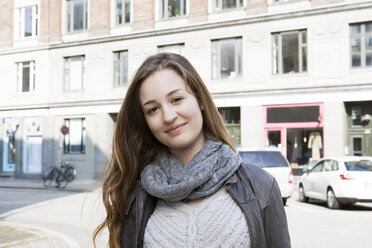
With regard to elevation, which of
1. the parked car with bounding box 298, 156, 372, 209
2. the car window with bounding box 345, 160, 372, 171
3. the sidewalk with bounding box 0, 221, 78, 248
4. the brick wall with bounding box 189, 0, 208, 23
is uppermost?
the brick wall with bounding box 189, 0, 208, 23

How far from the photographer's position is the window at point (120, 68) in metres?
Result: 26.2

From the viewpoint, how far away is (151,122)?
218 centimetres

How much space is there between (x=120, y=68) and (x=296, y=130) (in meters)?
10.6

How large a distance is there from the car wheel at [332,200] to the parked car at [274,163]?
1084 millimetres

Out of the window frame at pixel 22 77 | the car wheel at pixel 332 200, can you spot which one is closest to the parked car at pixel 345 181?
the car wheel at pixel 332 200

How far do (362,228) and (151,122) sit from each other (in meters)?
8.30

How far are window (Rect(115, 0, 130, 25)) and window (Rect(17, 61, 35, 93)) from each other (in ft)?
Result: 21.7

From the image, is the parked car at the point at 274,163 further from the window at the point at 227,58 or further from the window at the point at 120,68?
the window at the point at 120,68

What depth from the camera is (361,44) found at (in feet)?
66.0

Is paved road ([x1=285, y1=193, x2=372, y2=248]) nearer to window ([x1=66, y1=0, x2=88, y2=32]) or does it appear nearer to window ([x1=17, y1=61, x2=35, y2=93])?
window ([x1=66, y1=0, x2=88, y2=32])

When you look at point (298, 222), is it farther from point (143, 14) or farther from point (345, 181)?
point (143, 14)

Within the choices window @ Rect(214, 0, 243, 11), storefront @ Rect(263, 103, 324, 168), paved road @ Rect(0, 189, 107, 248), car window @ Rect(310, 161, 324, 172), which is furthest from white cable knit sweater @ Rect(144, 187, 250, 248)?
window @ Rect(214, 0, 243, 11)

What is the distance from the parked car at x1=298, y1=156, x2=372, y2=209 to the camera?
12023 mm

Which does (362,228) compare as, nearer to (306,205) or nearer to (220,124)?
(306,205)
